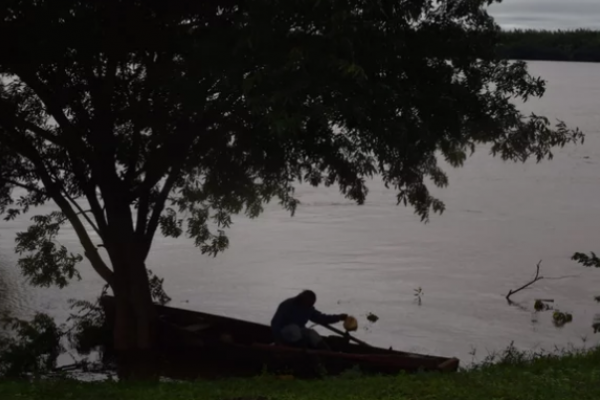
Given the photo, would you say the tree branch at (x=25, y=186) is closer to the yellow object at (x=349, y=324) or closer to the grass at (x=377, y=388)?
the yellow object at (x=349, y=324)

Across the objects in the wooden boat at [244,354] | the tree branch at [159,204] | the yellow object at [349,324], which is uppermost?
the tree branch at [159,204]

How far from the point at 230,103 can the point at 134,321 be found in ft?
18.9

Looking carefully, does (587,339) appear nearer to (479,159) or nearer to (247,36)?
(247,36)

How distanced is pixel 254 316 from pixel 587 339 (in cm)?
633

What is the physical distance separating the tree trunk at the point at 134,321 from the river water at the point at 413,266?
4286mm

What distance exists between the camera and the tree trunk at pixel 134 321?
13.7m

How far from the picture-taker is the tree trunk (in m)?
13.7

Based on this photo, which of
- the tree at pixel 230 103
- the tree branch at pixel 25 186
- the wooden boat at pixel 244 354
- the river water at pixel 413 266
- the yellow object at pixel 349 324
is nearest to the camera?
the tree at pixel 230 103

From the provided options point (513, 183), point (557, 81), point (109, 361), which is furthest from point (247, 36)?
point (557, 81)

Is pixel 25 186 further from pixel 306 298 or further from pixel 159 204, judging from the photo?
pixel 306 298

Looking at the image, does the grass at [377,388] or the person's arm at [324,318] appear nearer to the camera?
the grass at [377,388]

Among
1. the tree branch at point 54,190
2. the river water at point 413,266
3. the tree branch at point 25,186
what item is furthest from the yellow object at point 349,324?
the tree branch at point 25,186

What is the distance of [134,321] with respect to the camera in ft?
45.7

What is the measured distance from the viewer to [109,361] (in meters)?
14.0
